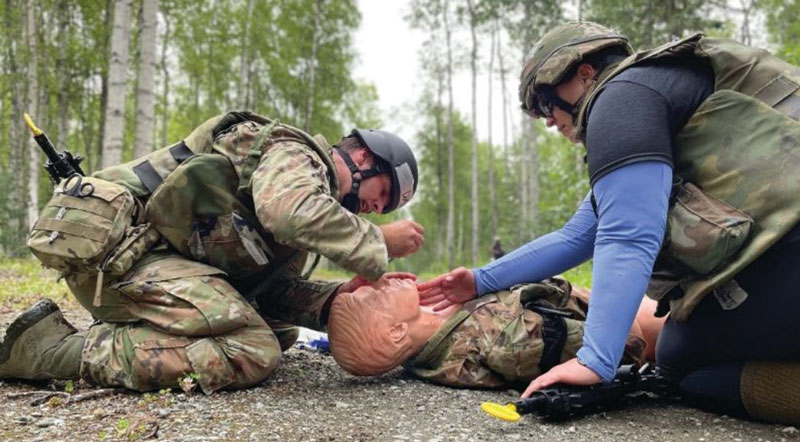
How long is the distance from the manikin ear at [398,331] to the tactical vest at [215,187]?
2.45ft

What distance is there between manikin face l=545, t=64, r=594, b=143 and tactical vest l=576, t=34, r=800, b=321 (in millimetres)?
187

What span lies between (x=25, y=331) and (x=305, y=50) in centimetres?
2188

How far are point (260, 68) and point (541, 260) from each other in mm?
23466

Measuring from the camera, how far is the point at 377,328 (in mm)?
2928

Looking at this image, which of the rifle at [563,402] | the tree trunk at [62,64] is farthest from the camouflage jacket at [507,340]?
the tree trunk at [62,64]

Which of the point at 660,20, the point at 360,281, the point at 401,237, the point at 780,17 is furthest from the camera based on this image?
the point at 780,17

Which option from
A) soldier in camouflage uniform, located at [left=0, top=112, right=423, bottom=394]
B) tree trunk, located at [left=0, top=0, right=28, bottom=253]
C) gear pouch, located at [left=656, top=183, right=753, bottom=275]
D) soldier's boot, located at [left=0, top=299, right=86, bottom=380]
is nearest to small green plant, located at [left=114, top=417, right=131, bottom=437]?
soldier in camouflage uniform, located at [left=0, top=112, right=423, bottom=394]

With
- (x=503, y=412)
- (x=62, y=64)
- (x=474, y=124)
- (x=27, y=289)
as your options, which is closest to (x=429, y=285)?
(x=503, y=412)

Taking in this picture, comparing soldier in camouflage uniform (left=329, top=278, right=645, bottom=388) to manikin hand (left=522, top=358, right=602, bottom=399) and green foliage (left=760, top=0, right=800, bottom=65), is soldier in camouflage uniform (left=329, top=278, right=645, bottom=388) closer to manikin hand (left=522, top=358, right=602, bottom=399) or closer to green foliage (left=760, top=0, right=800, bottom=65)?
manikin hand (left=522, top=358, right=602, bottom=399)

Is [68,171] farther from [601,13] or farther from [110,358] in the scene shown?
[601,13]

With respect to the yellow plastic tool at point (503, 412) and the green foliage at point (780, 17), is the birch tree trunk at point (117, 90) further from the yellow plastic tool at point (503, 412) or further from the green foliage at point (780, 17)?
the green foliage at point (780, 17)

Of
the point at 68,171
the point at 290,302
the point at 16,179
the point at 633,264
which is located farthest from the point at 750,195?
the point at 16,179

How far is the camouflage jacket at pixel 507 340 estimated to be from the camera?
291 centimetres

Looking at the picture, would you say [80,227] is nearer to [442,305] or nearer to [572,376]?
[442,305]
